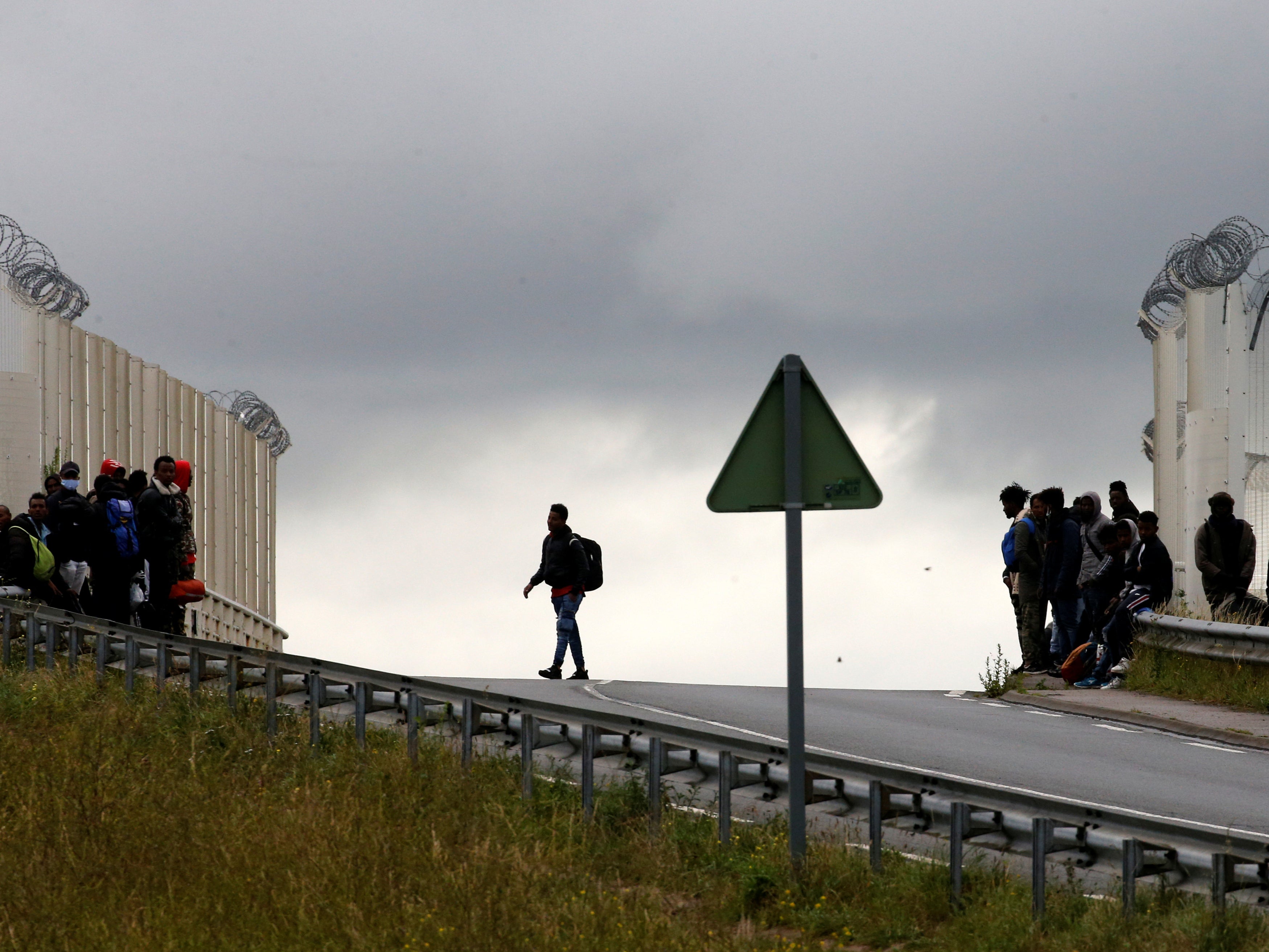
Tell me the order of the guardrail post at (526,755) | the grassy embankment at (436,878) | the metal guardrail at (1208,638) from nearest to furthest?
1. the grassy embankment at (436,878)
2. the guardrail post at (526,755)
3. the metal guardrail at (1208,638)

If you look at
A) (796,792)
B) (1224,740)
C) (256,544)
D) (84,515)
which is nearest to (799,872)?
(796,792)

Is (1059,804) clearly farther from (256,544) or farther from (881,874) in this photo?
(256,544)

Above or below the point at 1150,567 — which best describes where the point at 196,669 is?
below

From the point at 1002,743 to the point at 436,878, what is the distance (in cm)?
747

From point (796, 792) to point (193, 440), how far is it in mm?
47931

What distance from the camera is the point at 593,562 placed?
22250 millimetres

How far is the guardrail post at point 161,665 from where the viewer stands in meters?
12.6

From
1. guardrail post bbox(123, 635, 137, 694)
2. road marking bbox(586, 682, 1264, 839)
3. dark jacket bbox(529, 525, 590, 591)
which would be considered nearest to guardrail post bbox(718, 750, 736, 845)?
road marking bbox(586, 682, 1264, 839)

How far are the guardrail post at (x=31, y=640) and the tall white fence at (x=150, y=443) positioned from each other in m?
17.7

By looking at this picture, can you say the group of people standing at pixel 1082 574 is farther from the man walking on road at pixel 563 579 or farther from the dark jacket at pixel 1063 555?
the man walking on road at pixel 563 579

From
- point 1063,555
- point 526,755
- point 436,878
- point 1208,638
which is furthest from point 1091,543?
point 436,878

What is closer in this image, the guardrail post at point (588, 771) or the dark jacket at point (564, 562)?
the guardrail post at point (588, 771)

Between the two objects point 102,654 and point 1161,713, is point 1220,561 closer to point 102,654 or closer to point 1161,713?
point 1161,713

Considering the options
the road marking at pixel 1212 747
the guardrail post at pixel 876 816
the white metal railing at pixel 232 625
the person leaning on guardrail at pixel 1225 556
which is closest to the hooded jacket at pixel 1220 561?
the person leaning on guardrail at pixel 1225 556
